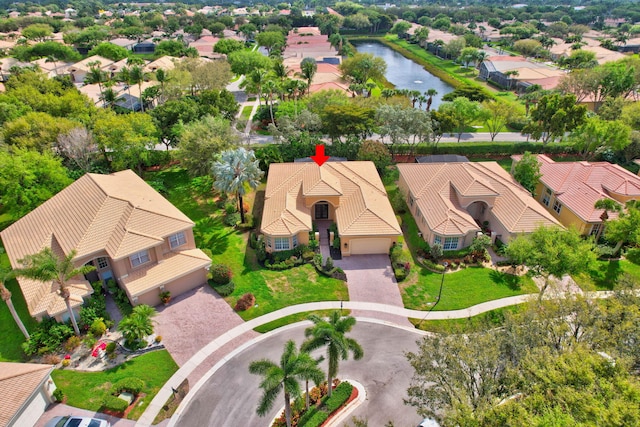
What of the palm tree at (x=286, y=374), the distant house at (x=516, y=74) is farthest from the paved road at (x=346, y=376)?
the distant house at (x=516, y=74)

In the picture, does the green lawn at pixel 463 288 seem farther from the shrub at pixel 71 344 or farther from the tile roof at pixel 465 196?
the shrub at pixel 71 344

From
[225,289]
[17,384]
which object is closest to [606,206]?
[225,289]

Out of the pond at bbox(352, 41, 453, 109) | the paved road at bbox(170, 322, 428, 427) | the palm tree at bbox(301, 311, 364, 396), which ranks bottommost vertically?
the pond at bbox(352, 41, 453, 109)

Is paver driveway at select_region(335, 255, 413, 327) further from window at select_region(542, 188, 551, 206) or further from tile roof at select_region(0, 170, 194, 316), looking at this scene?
window at select_region(542, 188, 551, 206)

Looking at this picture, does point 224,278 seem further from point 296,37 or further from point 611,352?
point 296,37

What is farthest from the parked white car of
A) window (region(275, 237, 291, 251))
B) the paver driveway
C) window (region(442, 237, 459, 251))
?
window (region(442, 237, 459, 251))

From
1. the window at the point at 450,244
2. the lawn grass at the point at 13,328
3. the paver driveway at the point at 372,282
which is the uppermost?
the window at the point at 450,244

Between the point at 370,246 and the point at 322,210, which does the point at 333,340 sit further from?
the point at 322,210
